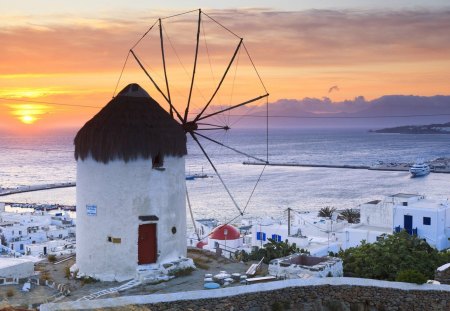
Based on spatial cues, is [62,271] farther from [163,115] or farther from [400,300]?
[400,300]

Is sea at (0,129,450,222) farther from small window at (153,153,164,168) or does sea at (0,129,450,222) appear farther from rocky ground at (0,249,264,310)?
small window at (153,153,164,168)

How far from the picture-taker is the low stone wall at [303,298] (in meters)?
13.5

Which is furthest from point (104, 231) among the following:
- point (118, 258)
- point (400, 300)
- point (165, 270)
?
point (400, 300)

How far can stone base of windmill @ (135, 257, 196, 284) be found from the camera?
16.4m

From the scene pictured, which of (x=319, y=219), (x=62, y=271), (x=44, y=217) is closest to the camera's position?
(x=62, y=271)

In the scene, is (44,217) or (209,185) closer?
(44,217)

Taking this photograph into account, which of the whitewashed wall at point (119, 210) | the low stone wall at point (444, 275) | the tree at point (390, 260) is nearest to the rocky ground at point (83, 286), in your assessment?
the whitewashed wall at point (119, 210)

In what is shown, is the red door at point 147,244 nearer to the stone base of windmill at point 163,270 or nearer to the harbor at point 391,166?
the stone base of windmill at point 163,270

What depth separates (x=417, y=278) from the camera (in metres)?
15.9

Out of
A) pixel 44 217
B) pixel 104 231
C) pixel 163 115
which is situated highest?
pixel 163 115

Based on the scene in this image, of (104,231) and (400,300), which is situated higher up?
(104,231)

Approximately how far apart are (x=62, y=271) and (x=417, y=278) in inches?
409

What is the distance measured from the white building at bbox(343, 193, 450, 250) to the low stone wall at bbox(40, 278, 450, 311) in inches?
723

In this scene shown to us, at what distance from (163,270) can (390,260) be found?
7459mm
